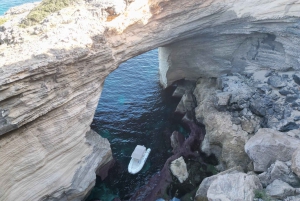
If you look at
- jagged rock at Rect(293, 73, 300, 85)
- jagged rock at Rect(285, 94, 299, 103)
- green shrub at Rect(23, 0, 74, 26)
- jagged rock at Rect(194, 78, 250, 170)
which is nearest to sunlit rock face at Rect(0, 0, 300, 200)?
green shrub at Rect(23, 0, 74, 26)

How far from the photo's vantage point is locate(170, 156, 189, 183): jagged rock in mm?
22922

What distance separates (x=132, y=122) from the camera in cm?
2928

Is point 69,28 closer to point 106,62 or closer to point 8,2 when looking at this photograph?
point 106,62

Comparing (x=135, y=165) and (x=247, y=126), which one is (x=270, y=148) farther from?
(x=135, y=165)

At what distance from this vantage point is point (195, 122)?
28125 millimetres

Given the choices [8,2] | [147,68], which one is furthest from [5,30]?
[8,2]

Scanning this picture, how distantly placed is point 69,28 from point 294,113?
698 inches

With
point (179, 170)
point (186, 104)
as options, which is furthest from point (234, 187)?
point (186, 104)

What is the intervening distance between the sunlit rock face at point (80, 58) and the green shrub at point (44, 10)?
74 cm

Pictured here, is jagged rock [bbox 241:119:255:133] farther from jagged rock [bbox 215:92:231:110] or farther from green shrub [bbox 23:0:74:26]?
green shrub [bbox 23:0:74:26]

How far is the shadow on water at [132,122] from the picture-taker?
923 inches

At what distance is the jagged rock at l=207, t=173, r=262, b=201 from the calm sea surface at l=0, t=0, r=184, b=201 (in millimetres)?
8644

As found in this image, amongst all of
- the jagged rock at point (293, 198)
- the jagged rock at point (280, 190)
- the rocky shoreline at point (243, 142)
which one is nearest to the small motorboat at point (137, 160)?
the rocky shoreline at point (243, 142)

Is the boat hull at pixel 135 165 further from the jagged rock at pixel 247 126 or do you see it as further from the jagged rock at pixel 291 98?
the jagged rock at pixel 291 98
